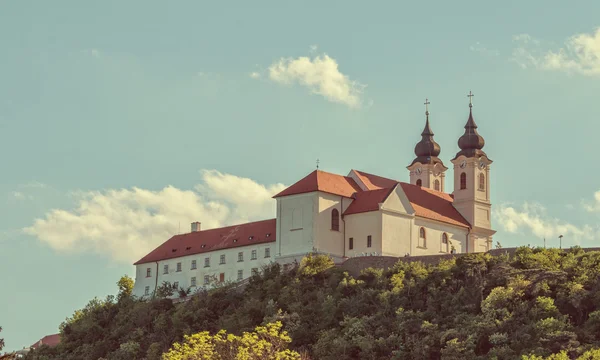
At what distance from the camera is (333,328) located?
8325 centimetres

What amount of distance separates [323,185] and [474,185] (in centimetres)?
1621

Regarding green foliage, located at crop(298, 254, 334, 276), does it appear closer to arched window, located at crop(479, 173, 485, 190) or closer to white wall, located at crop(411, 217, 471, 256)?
white wall, located at crop(411, 217, 471, 256)

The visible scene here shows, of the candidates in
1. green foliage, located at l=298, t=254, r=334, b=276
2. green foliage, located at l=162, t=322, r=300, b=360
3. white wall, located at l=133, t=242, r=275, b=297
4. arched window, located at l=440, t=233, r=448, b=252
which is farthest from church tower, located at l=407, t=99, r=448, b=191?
green foliage, located at l=162, t=322, r=300, b=360

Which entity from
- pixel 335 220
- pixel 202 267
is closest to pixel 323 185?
pixel 335 220

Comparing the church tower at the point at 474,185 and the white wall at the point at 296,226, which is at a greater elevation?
the church tower at the point at 474,185

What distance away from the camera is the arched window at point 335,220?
9662 centimetres

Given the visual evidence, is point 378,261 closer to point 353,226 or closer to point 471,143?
point 353,226

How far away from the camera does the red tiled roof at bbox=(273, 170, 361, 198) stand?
9712 cm

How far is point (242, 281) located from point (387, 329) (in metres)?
19.1

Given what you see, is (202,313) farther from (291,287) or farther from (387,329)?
(387,329)

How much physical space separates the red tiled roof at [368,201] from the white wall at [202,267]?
709cm

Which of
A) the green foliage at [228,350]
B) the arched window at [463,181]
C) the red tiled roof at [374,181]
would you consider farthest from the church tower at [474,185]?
the green foliage at [228,350]

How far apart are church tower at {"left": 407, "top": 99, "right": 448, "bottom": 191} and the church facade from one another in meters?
0.09

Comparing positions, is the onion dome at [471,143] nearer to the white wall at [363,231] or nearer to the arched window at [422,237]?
the arched window at [422,237]
